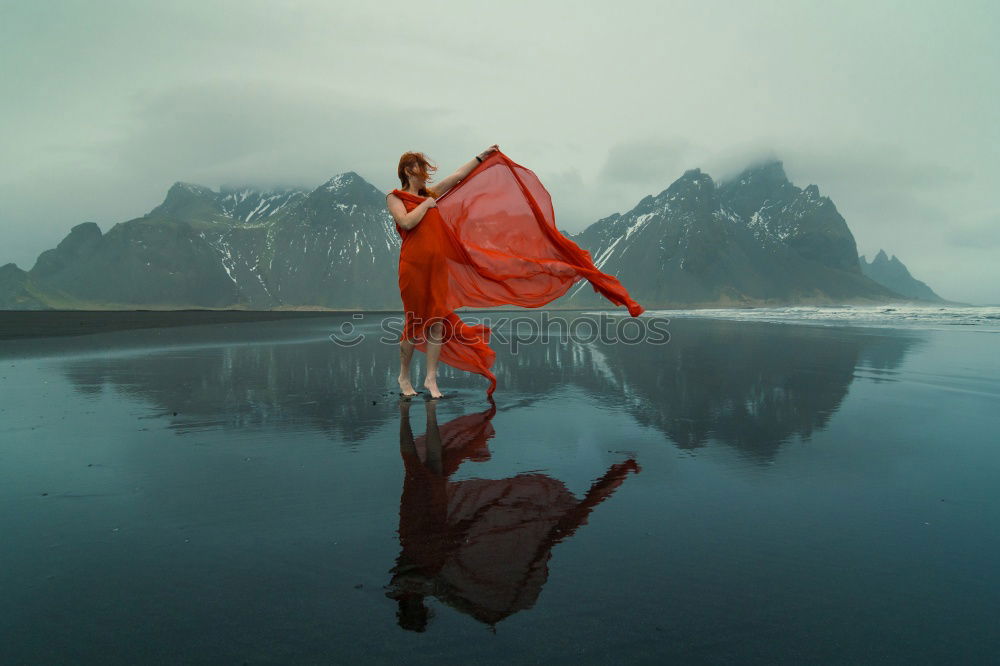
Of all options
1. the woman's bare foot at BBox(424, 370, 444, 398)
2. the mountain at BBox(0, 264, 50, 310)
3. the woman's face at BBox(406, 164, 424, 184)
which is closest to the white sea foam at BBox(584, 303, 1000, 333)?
the woman's bare foot at BBox(424, 370, 444, 398)

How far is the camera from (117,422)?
5.09 m

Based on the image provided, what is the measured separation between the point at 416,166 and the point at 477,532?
4.79m

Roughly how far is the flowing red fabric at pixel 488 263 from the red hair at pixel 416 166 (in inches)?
12.7

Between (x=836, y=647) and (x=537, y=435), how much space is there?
2999mm

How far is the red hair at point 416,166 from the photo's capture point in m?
6.39

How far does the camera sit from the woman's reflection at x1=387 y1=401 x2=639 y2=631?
2.05 m

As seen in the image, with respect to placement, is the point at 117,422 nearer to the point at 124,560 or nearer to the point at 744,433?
the point at 124,560

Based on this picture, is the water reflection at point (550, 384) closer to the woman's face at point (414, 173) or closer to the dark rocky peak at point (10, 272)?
the woman's face at point (414, 173)

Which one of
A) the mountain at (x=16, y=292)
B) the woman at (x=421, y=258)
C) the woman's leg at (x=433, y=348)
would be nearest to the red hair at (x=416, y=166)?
the woman at (x=421, y=258)

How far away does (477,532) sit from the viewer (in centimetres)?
262

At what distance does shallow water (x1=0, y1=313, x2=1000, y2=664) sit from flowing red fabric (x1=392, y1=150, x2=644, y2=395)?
1.27 m

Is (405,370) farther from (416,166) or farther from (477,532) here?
(477,532)

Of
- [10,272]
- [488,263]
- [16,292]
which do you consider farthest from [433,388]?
[10,272]

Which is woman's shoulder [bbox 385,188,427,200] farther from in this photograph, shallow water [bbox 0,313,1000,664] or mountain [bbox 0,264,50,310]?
mountain [bbox 0,264,50,310]
